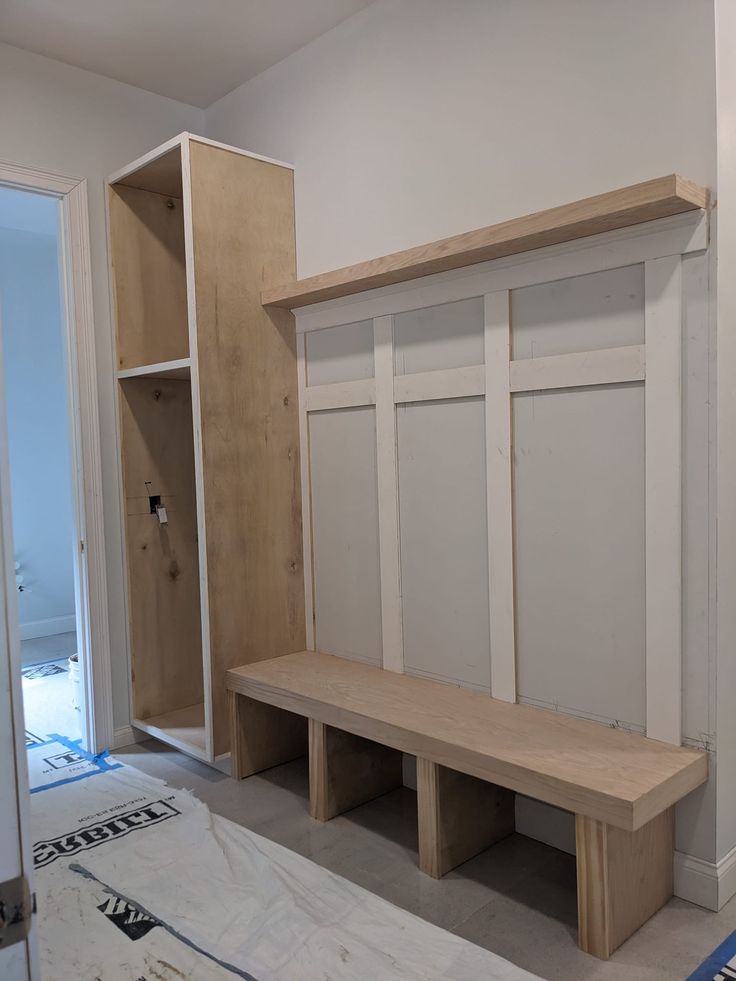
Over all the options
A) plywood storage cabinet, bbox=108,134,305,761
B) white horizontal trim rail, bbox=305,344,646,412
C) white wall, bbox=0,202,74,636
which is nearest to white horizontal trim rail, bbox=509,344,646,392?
white horizontal trim rail, bbox=305,344,646,412

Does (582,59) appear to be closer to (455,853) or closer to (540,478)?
(540,478)

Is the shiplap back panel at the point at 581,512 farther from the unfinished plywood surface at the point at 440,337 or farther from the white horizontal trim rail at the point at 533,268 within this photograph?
the unfinished plywood surface at the point at 440,337

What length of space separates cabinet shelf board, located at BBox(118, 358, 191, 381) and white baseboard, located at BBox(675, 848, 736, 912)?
2.25 m

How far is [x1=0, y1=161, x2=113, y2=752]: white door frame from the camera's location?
3.19 meters

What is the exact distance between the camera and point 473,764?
2.12 m

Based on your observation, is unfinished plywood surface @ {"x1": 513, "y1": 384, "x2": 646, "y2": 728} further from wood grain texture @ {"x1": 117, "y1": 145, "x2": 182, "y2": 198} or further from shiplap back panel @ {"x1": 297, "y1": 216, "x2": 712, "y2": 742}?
wood grain texture @ {"x1": 117, "y1": 145, "x2": 182, "y2": 198}

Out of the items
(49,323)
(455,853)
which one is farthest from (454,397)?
(49,323)

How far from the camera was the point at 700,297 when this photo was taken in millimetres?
2012

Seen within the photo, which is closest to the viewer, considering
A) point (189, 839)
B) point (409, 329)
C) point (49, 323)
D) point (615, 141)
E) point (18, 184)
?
point (615, 141)

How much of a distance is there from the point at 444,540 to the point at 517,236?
3.27 feet

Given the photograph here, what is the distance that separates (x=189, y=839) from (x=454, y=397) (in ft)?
5.37

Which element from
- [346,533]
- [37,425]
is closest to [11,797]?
[346,533]

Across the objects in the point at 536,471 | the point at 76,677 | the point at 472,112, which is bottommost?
the point at 76,677

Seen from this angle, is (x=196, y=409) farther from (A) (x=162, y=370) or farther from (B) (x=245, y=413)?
(A) (x=162, y=370)
